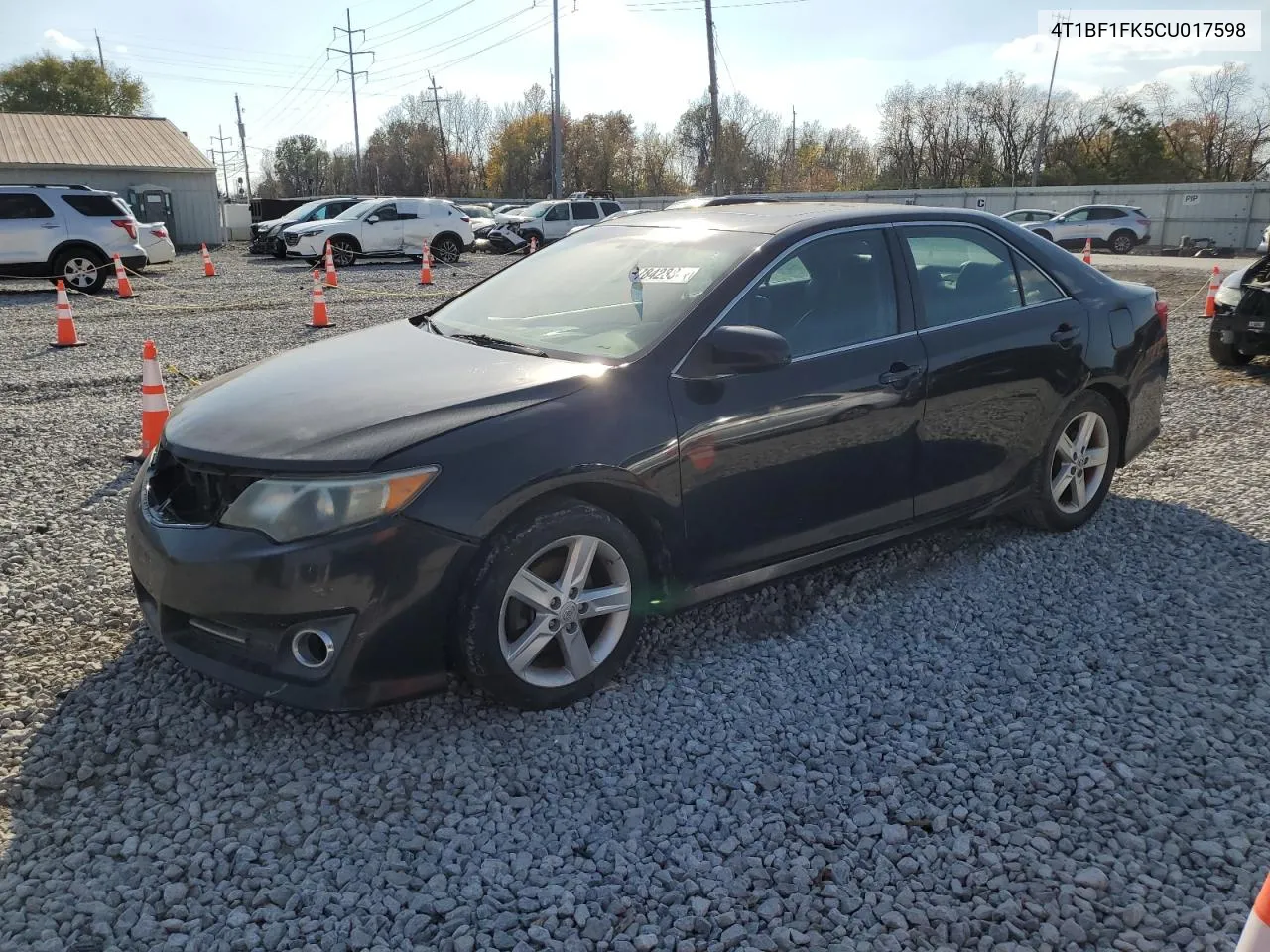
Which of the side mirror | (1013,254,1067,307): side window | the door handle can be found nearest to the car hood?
Answer: the side mirror

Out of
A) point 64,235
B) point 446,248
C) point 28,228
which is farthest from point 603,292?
point 446,248

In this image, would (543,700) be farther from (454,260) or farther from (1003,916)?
(454,260)

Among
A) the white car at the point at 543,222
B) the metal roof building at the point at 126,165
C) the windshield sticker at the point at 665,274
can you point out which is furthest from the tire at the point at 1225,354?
the metal roof building at the point at 126,165

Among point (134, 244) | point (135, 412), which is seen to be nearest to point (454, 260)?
point (134, 244)

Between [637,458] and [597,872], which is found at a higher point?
[637,458]

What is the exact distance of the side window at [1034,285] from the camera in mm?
4543

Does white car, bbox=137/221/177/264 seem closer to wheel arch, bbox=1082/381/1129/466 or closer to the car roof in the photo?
the car roof

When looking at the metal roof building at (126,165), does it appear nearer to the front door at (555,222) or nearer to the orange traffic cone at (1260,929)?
the front door at (555,222)

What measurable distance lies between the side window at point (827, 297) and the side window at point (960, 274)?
0.20m

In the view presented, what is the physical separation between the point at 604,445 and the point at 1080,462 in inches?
111

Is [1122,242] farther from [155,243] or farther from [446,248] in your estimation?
[155,243]

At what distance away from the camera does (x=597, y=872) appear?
252 cm

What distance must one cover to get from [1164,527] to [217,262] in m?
26.1

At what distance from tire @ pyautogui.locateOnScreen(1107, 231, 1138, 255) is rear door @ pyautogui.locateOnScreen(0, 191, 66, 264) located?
2959 centimetres
